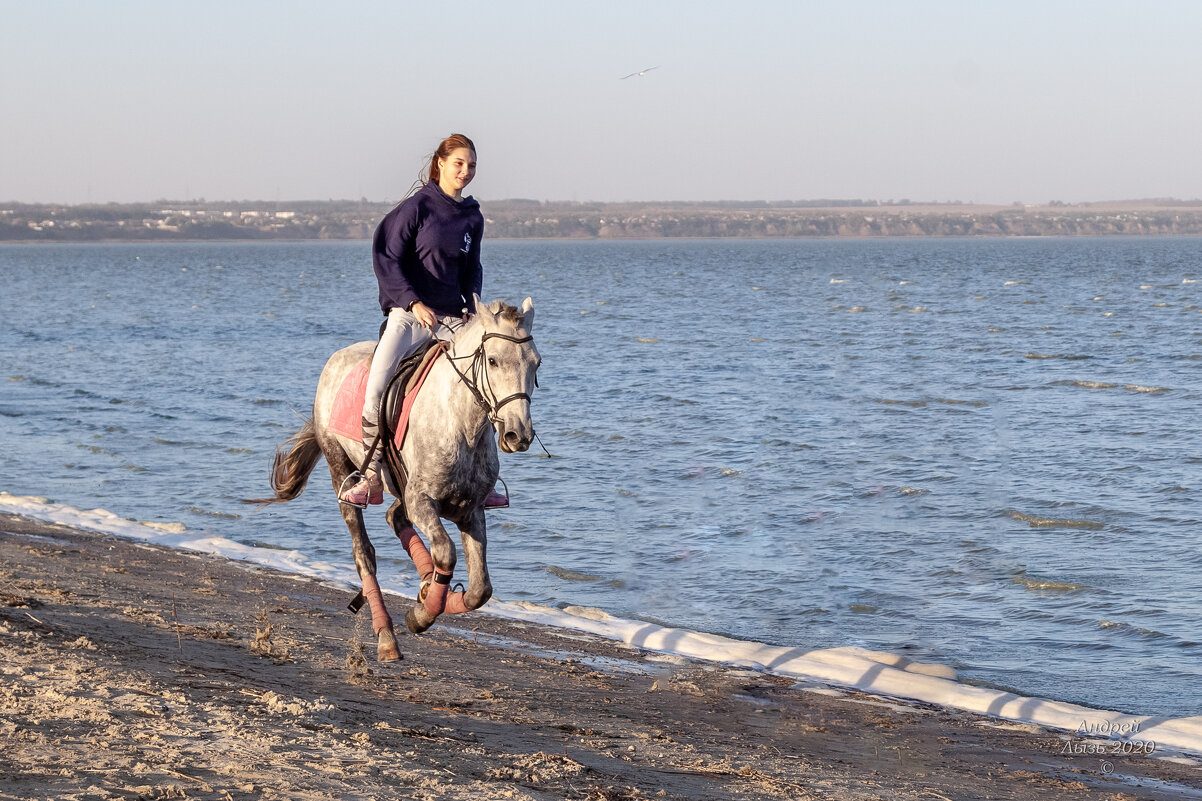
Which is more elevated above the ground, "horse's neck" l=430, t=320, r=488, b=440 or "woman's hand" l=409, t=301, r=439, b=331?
"woman's hand" l=409, t=301, r=439, b=331

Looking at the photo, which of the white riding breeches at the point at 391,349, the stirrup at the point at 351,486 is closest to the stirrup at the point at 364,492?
the stirrup at the point at 351,486

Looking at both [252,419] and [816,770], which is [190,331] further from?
[816,770]

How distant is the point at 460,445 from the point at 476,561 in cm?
78

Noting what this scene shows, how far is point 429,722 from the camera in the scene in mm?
7395

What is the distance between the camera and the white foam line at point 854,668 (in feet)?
31.0

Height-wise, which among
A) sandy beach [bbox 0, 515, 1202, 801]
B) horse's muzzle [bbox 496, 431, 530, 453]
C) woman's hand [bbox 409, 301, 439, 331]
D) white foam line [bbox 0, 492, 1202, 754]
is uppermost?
woman's hand [bbox 409, 301, 439, 331]

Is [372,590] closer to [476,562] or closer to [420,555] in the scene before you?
[420,555]

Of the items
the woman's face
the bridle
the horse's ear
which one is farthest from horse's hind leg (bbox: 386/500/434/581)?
the woman's face

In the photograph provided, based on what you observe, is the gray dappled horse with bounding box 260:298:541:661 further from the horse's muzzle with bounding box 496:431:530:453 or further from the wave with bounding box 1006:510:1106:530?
the wave with bounding box 1006:510:1106:530

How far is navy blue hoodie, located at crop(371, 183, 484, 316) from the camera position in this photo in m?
7.79

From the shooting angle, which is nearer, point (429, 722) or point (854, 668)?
point (429, 722)

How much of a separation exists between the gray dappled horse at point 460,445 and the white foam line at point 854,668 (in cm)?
388

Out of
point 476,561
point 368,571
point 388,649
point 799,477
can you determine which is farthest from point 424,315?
point 799,477

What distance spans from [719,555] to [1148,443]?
1275cm
